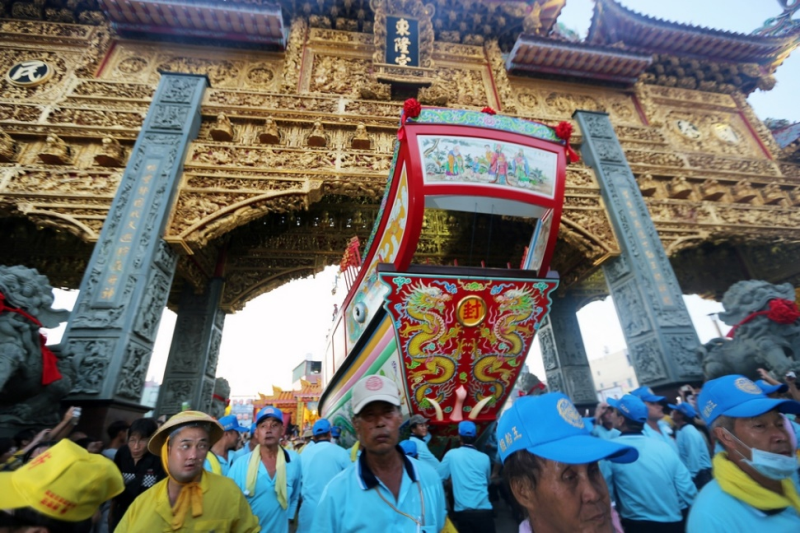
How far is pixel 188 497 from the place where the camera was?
5.25ft

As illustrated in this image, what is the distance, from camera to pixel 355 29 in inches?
332

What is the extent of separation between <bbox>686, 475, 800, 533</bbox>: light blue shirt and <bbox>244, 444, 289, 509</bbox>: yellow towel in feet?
7.11

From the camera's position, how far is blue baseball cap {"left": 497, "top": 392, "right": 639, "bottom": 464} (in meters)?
0.96

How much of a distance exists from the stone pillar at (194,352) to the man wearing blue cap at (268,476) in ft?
15.7

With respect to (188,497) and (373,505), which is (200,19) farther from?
(373,505)

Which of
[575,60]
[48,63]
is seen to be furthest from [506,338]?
[48,63]

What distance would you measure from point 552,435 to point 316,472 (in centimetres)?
243

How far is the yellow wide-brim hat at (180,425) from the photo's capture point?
168cm

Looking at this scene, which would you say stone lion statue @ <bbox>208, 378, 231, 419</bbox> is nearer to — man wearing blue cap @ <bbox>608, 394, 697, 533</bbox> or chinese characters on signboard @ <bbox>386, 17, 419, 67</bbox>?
man wearing blue cap @ <bbox>608, 394, 697, 533</bbox>

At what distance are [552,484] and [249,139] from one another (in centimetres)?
705

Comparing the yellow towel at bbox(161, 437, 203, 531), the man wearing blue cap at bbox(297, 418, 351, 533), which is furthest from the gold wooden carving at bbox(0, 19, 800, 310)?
the yellow towel at bbox(161, 437, 203, 531)

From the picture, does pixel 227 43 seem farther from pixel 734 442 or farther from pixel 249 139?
pixel 734 442

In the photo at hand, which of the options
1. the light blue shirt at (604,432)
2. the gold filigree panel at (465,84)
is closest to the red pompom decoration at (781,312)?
the light blue shirt at (604,432)

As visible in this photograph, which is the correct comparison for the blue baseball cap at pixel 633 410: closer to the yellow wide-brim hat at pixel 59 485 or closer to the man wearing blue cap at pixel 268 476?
the man wearing blue cap at pixel 268 476
